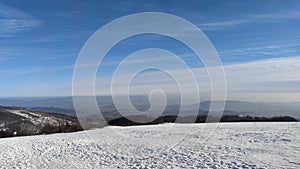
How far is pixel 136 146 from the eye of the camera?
17.4 m

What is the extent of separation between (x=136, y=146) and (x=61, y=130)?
17.7 meters

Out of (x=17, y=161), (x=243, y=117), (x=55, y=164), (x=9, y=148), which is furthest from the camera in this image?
(x=243, y=117)

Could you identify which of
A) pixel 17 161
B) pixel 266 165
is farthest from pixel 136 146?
pixel 266 165

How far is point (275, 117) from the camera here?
33250 millimetres

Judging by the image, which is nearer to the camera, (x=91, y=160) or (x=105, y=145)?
(x=91, y=160)

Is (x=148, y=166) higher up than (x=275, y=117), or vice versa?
(x=275, y=117)

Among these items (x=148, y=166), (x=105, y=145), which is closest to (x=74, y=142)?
(x=105, y=145)

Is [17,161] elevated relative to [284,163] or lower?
lower

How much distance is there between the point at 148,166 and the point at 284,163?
538 centimetres

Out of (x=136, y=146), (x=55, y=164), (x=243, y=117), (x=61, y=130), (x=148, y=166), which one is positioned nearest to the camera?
(x=148, y=166)

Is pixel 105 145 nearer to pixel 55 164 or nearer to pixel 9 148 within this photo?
pixel 55 164

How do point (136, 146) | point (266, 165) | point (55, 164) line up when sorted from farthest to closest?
point (136, 146)
point (55, 164)
point (266, 165)

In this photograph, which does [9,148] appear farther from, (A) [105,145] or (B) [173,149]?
(B) [173,149]

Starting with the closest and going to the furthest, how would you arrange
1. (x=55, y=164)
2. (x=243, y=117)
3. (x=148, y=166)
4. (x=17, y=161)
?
(x=148, y=166) → (x=55, y=164) → (x=17, y=161) → (x=243, y=117)
